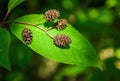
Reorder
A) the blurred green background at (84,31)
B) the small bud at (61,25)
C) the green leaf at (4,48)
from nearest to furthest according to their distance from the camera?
the green leaf at (4,48) < the small bud at (61,25) < the blurred green background at (84,31)

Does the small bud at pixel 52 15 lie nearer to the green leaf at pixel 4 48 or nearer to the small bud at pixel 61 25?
the small bud at pixel 61 25

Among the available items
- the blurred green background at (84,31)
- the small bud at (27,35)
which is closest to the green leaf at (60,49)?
the small bud at (27,35)

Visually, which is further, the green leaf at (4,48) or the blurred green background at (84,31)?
the blurred green background at (84,31)

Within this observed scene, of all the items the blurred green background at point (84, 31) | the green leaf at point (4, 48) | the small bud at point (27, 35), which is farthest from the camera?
the blurred green background at point (84, 31)

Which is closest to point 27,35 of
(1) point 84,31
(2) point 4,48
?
(2) point 4,48

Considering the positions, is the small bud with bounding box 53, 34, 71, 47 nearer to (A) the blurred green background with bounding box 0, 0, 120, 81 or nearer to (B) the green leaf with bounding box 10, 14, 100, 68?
(B) the green leaf with bounding box 10, 14, 100, 68

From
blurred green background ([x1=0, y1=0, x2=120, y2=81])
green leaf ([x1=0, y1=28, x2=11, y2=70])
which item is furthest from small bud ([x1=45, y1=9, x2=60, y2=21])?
blurred green background ([x1=0, y1=0, x2=120, y2=81])

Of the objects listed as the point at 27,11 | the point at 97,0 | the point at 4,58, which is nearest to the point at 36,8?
the point at 27,11

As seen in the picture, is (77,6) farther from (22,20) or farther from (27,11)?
(22,20)
